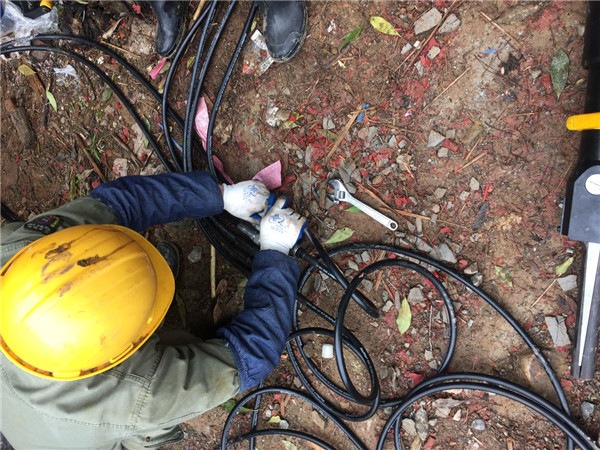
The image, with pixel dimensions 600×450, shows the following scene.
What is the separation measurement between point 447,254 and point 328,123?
91 centimetres

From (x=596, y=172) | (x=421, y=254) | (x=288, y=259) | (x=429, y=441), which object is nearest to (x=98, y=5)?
(x=288, y=259)

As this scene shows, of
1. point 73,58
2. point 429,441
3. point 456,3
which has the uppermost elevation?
point 456,3

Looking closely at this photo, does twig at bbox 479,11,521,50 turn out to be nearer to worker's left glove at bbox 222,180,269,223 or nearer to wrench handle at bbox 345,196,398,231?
wrench handle at bbox 345,196,398,231

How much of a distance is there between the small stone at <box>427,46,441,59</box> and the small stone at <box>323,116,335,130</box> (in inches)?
22.4

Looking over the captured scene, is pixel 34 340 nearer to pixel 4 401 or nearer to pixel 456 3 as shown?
pixel 4 401

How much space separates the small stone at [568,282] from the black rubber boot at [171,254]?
6.56ft

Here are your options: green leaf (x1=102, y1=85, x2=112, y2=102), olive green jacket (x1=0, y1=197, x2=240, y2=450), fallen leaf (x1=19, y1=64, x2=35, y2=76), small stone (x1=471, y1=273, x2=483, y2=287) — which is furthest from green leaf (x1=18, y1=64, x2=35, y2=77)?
small stone (x1=471, y1=273, x2=483, y2=287)

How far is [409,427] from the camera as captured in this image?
207cm

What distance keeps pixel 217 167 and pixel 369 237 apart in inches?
37.1

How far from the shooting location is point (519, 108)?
6.18 ft

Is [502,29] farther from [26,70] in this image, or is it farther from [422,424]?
[26,70]

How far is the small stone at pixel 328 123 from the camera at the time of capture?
7.00 ft

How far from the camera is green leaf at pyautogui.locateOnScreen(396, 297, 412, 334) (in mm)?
2055

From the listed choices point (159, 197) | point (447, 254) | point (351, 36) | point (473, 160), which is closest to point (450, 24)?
point (351, 36)
